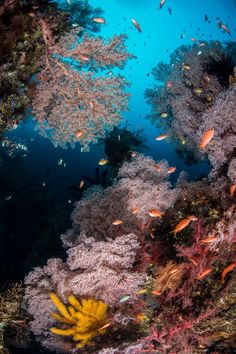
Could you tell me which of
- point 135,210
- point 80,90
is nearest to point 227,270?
point 135,210

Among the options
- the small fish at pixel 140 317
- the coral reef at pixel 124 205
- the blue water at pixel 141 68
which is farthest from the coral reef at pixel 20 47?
the small fish at pixel 140 317

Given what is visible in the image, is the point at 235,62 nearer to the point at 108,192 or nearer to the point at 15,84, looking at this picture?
the point at 108,192

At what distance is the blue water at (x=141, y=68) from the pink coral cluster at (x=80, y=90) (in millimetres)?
419

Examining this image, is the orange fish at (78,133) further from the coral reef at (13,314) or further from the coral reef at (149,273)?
the coral reef at (13,314)

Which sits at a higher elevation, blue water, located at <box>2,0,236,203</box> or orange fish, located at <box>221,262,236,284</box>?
blue water, located at <box>2,0,236,203</box>

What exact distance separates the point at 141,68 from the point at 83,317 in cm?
18004

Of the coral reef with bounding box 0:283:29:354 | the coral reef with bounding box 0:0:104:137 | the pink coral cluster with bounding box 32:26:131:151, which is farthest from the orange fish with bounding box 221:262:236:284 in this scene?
the coral reef with bounding box 0:0:104:137

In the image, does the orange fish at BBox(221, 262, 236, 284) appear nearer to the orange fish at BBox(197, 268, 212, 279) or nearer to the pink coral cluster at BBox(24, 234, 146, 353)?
the orange fish at BBox(197, 268, 212, 279)

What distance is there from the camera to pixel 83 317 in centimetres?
504

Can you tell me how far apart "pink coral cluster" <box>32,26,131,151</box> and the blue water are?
42cm

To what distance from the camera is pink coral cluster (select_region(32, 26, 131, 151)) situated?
570cm

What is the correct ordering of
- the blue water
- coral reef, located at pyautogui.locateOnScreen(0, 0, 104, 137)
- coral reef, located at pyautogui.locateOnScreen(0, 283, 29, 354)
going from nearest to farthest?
coral reef, located at pyautogui.locateOnScreen(0, 0, 104, 137)
coral reef, located at pyautogui.locateOnScreen(0, 283, 29, 354)
the blue water

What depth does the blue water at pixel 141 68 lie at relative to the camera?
78.7ft

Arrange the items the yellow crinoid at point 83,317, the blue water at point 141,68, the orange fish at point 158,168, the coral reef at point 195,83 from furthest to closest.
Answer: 1. the blue water at point 141,68
2. the coral reef at point 195,83
3. the orange fish at point 158,168
4. the yellow crinoid at point 83,317
